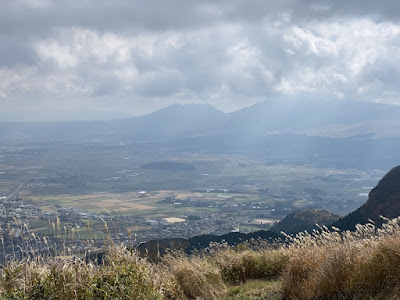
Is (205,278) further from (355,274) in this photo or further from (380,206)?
(380,206)

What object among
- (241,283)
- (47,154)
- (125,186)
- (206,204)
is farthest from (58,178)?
(241,283)

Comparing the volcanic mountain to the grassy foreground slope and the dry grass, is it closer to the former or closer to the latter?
the grassy foreground slope

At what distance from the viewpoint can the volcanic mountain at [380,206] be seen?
25.1 metres

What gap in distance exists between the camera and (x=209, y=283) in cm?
766

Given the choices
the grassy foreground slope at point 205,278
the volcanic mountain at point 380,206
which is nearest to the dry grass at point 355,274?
the grassy foreground slope at point 205,278

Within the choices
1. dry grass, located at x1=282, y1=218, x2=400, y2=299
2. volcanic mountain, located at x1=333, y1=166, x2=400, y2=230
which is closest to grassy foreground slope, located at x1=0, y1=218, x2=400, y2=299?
→ dry grass, located at x1=282, y1=218, x2=400, y2=299

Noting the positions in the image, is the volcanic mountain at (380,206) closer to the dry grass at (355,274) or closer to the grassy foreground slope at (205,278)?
the grassy foreground slope at (205,278)

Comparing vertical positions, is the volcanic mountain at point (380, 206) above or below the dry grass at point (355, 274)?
below

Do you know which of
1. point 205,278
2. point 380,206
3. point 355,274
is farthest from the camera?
point 380,206

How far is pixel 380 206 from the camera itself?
2719 cm

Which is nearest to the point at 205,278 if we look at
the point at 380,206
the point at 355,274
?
the point at 355,274

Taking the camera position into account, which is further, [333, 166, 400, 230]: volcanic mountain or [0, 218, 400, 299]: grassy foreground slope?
[333, 166, 400, 230]: volcanic mountain

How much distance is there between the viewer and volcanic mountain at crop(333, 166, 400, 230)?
25128 millimetres

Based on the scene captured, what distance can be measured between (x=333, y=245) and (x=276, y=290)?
124 cm
